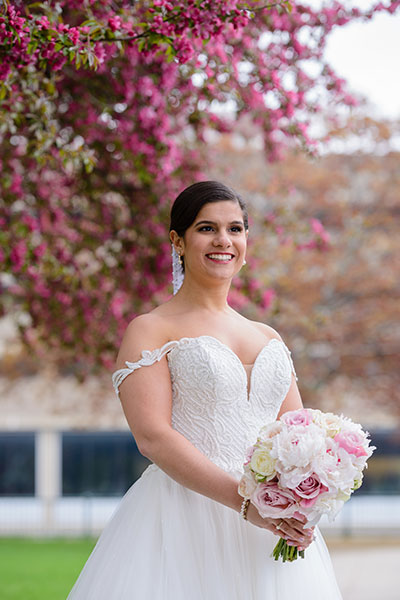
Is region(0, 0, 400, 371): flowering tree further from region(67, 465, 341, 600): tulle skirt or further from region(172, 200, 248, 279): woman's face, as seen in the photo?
region(67, 465, 341, 600): tulle skirt

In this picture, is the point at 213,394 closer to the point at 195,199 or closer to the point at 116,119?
the point at 195,199

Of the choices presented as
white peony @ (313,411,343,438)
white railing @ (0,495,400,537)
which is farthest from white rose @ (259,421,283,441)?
white railing @ (0,495,400,537)

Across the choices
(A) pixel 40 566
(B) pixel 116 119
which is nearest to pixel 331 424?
(B) pixel 116 119

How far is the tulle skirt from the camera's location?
281 cm

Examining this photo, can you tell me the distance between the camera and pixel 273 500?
2.53m

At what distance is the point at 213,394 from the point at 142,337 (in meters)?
0.32

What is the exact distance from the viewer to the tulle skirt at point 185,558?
281 centimetres

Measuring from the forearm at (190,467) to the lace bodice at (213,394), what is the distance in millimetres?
177

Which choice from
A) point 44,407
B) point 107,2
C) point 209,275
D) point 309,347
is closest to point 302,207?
point 309,347

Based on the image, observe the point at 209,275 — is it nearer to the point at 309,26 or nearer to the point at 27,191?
the point at 309,26

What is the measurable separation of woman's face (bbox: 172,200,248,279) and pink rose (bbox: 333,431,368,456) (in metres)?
0.79

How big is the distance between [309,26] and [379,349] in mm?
10581

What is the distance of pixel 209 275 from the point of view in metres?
3.10

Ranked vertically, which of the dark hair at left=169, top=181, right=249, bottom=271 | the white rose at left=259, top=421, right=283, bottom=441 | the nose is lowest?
the white rose at left=259, top=421, right=283, bottom=441
